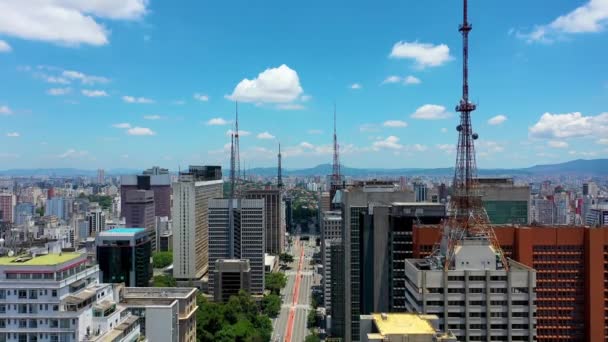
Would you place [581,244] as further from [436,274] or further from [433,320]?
[433,320]

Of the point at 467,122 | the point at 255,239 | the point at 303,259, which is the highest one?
the point at 467,122

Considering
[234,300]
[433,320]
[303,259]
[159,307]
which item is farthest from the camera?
[303,259]

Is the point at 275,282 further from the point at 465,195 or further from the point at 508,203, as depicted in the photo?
the point at 465,195

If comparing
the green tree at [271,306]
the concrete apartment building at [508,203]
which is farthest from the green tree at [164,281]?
the concrete apartment building at [508,203]

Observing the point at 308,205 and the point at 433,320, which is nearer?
the point at 433,320

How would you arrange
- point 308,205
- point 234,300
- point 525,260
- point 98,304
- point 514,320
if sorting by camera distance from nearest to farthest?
1. point 98,304
2. point 514,320
3. point 525,260
4. point 234,300
5. point 308,205

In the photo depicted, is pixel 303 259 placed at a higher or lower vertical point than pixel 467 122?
lower

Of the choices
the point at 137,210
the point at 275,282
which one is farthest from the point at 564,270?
the point at 137,210

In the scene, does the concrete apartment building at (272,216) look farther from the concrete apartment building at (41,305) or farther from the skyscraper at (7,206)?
the concrete apartment building at (41,305)

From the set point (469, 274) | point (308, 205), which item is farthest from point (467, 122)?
point (308, 205)
